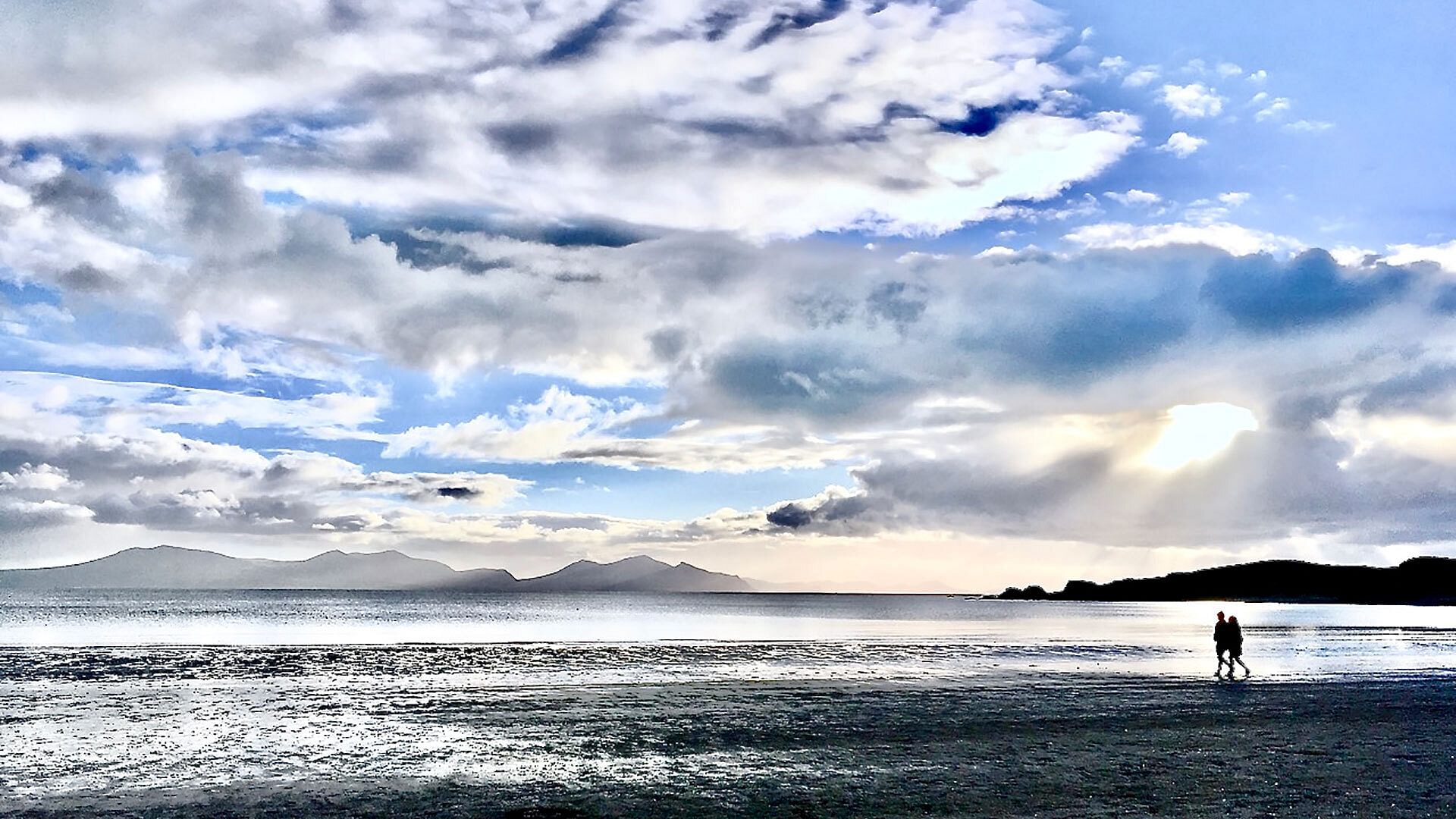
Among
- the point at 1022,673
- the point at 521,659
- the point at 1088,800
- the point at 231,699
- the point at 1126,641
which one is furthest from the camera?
the point at 1126,641

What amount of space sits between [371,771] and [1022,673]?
97.2 ft

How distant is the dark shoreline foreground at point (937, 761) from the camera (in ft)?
55.4

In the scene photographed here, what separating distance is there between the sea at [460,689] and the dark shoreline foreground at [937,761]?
0.29 metres

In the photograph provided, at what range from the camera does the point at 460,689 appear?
35844 millimetres

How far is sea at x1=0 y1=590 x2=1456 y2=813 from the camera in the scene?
20219mm

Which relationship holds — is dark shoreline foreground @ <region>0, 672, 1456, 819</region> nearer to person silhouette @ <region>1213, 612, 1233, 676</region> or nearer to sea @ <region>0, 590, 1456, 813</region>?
sea @ <region>0, 590, 1456, 813</region>

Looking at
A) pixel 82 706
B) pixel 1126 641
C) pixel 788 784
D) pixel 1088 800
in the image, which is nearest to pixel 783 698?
pixel 788 784

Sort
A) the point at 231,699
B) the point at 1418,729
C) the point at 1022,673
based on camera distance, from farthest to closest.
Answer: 1. the point at 1022,673
2. the point at 231,699
3. the point at 1418,729

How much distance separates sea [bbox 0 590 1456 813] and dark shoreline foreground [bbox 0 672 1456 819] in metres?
0.29

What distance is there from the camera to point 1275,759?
69.8ft

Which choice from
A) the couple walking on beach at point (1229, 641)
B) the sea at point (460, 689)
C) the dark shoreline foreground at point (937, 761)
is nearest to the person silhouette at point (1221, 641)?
the couple walking on beach at point (1229, 641)

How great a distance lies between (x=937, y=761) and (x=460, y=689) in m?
20.1

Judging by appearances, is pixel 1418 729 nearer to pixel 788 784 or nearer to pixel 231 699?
pixel 788 784

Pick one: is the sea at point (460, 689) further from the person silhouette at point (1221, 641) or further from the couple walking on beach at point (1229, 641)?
the couple walking on beach at point (1229, 641)
